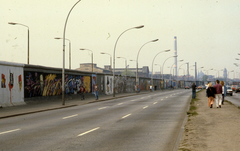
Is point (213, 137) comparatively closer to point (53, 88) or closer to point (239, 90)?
point (53, 88)

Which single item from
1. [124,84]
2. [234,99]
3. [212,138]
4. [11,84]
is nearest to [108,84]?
[124,84]

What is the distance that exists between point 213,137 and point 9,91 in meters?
18.7

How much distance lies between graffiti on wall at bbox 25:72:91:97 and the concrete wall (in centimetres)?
105

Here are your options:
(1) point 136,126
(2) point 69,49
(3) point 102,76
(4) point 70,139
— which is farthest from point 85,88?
(4) point 70,139

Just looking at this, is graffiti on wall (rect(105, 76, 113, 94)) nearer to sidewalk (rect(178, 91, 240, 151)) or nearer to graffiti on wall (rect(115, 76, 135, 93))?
graffiti on wall (rect(115, 76, 135, 93))

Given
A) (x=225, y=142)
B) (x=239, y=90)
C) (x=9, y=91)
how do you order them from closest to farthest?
(x=225, y=142)
(x=9, y=91)
(x=239, y=90)

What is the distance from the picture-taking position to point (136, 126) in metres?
13.0

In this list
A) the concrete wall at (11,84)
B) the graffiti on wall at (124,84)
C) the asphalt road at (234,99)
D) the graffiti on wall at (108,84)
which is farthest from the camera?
the graffiti on wall at (124,84)

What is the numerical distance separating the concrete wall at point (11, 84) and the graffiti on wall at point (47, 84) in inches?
41.3

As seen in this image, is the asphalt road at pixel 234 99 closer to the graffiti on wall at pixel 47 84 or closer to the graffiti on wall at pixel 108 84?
the graffiti on wall at pixel 47 84

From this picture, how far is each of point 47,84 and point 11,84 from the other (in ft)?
20.1

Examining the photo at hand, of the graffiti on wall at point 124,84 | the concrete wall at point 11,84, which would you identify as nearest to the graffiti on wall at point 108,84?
the graffiti on wall at point 124,84

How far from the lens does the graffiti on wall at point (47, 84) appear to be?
1077 inches

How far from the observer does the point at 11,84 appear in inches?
968
